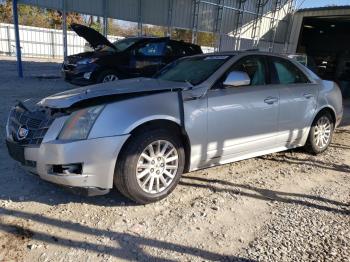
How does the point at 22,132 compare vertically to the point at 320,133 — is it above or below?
above

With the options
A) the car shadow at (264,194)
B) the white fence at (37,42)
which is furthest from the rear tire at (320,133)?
the white fence at (37,42)

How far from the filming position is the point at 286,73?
507 cm

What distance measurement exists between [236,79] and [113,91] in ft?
4.73

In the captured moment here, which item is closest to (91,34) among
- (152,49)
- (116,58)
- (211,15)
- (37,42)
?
(116,58)

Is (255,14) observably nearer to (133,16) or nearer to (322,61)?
(322,61)

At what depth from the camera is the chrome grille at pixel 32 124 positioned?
3.42 metres

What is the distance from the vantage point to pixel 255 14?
2291cm

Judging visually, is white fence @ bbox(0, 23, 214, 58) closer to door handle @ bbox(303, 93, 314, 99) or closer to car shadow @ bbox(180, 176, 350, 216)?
door handle @ bbox(303, 93, 314, 99)

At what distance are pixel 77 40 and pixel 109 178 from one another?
88.1 feet

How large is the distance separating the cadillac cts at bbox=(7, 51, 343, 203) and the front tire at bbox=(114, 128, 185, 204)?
1 centimetres

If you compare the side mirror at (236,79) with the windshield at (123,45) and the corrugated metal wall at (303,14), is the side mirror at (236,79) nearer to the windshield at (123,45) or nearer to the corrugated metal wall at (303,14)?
the windshield at (123,45)

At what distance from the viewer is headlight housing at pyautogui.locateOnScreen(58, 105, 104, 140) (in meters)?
3.27

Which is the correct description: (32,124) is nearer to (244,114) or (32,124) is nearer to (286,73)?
(244,114)

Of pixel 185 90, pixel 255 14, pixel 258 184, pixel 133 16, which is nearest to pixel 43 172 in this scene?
pixel 185 90
